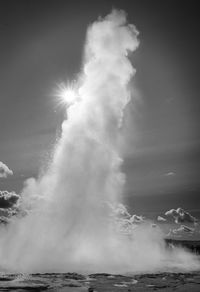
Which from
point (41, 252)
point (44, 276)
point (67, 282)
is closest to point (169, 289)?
point (67, 282)

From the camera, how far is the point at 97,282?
72438mm

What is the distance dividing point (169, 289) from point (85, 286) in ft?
52.6

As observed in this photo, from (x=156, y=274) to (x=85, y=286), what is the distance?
89.2 feet

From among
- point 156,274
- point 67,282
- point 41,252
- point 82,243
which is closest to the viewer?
point 67,282

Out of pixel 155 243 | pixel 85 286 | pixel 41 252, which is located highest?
pixel 155 243

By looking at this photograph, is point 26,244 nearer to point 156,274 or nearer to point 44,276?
point 44,276

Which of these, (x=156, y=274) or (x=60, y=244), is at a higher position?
(x=60, y=244)

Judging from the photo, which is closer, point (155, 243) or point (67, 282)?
point (67, 282)

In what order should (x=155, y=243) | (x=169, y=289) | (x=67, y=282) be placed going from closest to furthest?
(x=169, y=289)
(x=67, y=282)
(x=155, y=243)

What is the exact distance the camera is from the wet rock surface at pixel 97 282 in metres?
65.1

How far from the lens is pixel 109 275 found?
83.6 metres

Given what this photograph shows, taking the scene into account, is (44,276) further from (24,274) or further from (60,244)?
(60,244)

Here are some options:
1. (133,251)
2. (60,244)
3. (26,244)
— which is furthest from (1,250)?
(133,251)

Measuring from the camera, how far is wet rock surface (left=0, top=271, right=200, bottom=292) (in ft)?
214
